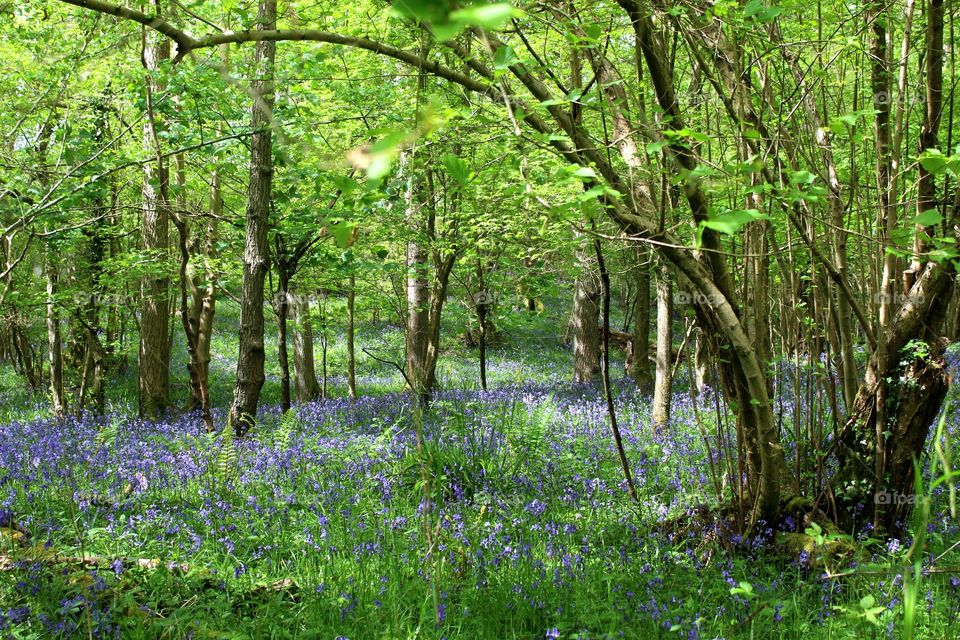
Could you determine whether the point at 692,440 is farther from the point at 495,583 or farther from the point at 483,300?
the point at 483,300

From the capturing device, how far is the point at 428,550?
2523 millimetres

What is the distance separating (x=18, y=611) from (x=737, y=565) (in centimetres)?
349

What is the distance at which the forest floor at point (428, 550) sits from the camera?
300 cm

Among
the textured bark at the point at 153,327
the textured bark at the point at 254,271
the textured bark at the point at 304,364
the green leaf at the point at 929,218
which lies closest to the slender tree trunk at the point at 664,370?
the textured bark at the point at 254,271

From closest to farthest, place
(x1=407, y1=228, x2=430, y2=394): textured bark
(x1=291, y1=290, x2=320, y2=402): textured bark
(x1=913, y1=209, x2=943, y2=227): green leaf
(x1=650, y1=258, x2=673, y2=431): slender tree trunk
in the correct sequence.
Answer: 1. (x1=913, y1=209, x2=943, y2=227): green leaf
2. (x1=650, y1=258, x2=673, y2=431): slender tree trunk
3. (x1=407, y1=228, x2=430, y2=394): textured bark
4. (x1=291, y1=290, x2=320, y2=402): textured bark

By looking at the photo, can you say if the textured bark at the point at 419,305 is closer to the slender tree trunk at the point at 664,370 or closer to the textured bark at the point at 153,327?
the slender tree trunk at the point at 664,370

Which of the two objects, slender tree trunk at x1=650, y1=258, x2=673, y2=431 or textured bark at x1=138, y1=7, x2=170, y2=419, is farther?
textured bark at x1=138, y1=7, x2=170, y2=419

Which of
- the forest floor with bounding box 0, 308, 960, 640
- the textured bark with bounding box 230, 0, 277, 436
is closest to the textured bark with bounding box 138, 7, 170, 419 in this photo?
the textured bark with bounding box 230, 0, 277, 436

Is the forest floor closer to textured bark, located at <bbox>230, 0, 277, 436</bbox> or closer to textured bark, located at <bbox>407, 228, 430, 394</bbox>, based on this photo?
textured bark, located at <bbox>230, 0, 277, 436</bbox>

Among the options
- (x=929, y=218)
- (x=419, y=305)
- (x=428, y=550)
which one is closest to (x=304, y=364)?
(x=419, y=305)

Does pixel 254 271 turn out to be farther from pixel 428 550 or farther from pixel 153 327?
pixel 428 550

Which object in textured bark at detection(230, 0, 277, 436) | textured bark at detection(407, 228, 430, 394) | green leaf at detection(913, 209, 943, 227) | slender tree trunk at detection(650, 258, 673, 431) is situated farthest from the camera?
textured bark at detection(407, 228, 430, 394)

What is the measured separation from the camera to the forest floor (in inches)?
118

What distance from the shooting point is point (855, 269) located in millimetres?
4309
